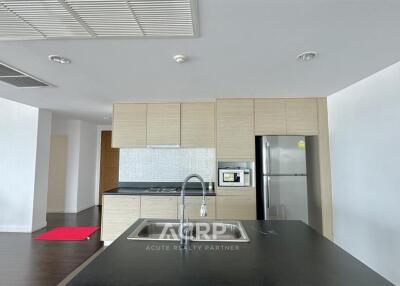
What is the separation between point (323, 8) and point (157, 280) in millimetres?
1840

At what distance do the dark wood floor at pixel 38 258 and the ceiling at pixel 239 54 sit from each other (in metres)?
2.36

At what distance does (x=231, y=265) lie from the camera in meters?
1.19

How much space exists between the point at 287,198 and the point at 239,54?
2.35 meters

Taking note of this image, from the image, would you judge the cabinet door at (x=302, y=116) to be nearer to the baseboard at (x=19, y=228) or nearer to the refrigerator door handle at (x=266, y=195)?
the refrigerator door handle at (x=266, y=195)

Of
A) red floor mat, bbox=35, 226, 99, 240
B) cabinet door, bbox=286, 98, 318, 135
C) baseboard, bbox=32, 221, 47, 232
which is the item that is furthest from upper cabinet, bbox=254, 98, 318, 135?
baseboard, bbox=32, 221, 47, 232

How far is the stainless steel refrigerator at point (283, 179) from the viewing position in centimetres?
353

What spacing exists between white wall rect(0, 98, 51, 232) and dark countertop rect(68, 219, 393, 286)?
4146 mm

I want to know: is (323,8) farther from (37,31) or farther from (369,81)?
(37,31)

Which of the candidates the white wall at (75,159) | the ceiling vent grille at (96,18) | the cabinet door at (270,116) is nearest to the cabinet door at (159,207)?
the cabinet door at (270,116)

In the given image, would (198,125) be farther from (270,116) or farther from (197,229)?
(197,229)

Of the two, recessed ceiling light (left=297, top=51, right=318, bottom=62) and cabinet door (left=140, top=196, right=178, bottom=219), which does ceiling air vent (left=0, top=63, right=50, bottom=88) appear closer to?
cabinet door (left=140, top=196, right=178, bottom=219)

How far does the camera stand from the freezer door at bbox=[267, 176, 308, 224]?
11.6 feet

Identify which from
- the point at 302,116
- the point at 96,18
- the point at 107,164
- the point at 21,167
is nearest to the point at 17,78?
the point at 96,18

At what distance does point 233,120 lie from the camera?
12.3 feet
